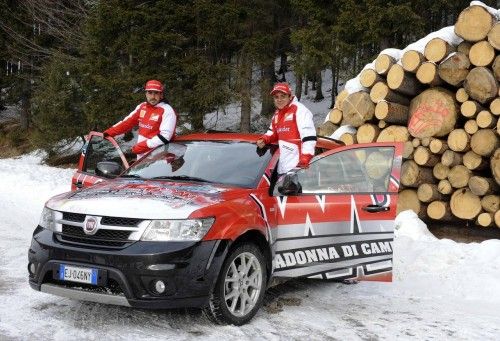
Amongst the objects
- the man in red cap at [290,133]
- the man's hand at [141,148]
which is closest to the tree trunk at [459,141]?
the man in red cap at [290,133]

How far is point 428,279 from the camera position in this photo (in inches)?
262

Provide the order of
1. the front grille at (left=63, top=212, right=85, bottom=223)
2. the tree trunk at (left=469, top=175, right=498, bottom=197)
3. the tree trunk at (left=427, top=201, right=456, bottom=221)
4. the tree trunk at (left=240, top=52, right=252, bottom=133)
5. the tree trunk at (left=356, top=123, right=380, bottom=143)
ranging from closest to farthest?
the front grille at (left=63, top=212, right=85, bottom=223) → the tree trunk at (left=469, top=175, right=498, bottom=197) → the tree trunk at (left=427, top=201, right=456, bottom=221) → the tree trunk at (left=356, top=123, right=380, bottom=143) → the tree trunk at (left=240, top=52, right=252, bottom=133)

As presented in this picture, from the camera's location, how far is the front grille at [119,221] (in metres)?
4.26

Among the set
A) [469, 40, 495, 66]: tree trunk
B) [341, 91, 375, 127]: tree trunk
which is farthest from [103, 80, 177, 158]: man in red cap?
[469, 40, 495, 66]: tree trunk

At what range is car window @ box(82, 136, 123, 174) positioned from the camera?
23.5 ft

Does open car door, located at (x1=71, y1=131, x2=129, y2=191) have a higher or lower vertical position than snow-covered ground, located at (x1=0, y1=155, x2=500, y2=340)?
higher

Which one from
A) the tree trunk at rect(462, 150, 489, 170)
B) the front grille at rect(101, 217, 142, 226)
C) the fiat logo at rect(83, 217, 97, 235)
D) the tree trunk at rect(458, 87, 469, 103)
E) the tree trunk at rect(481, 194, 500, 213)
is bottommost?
the tree trunk at rect(481, 194, 500, 213)

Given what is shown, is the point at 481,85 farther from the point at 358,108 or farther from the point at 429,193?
the point at 358,108

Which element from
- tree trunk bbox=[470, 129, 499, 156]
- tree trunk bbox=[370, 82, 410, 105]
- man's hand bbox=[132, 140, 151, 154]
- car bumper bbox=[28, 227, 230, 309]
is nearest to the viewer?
car bumper bbox=[28, 227, 230, 309]

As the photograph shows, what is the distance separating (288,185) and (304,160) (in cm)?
56

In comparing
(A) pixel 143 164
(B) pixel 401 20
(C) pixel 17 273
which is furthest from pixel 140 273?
(B) pixel 401 20

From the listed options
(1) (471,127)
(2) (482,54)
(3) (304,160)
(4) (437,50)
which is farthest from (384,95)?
(3) (304,160)

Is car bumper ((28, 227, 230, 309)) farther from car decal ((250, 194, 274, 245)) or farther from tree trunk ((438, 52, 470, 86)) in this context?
tree trunk ((438, 52, 470, 86))

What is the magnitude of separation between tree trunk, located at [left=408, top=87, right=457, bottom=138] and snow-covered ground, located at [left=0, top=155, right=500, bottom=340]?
1.78 meters
